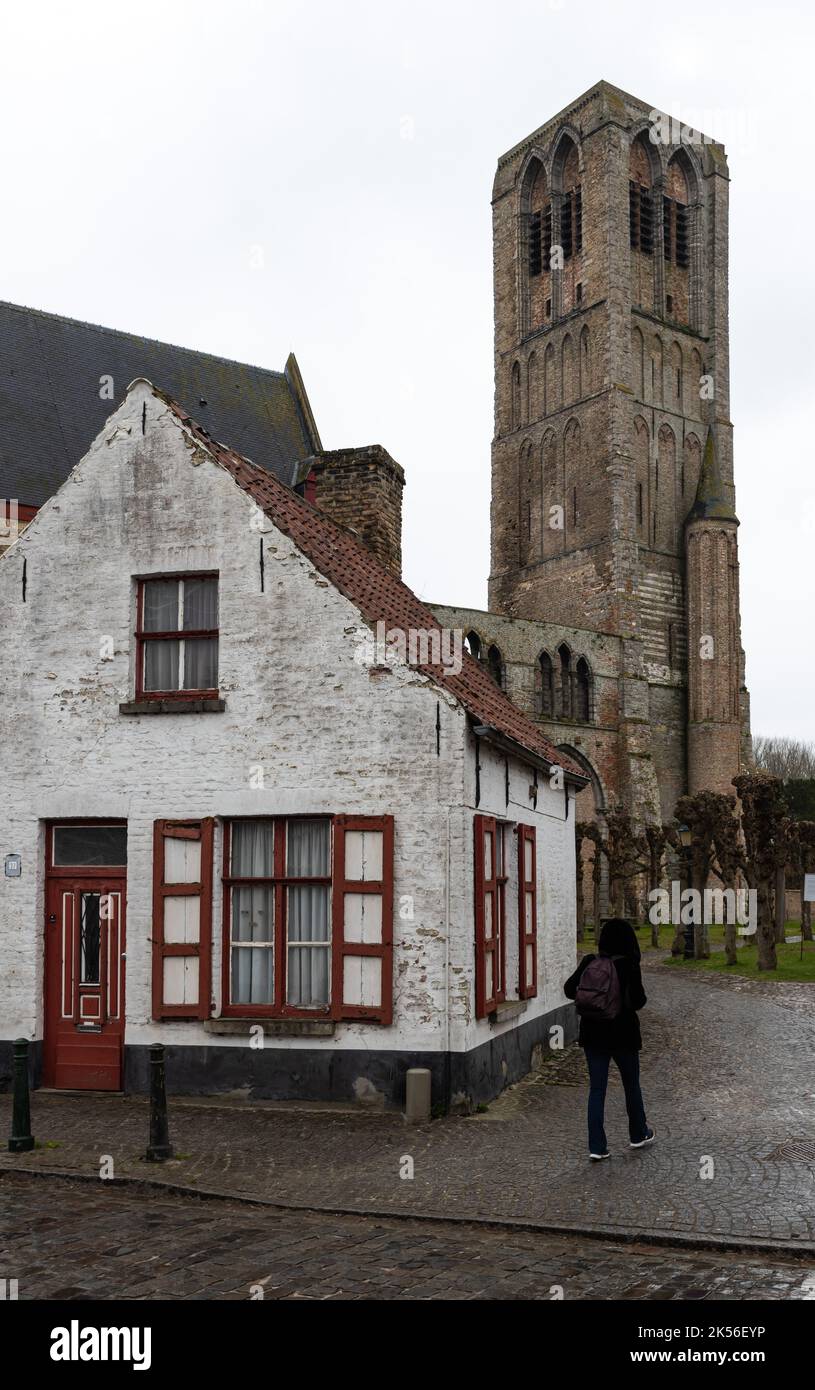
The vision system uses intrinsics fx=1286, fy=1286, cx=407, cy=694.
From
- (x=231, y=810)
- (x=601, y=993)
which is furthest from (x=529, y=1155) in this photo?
(x=231, y=810)

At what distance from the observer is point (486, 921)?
40.8 feet

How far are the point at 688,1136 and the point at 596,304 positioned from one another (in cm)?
5842

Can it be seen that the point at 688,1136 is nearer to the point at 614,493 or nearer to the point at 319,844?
the point at 319,844

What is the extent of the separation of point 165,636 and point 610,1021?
6.01 meters

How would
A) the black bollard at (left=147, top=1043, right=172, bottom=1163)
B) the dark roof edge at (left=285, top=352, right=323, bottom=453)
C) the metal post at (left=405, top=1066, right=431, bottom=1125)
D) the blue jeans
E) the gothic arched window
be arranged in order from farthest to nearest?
the gothic arched window
the dark roof edge at (left=285, top=352, right=323, bottom=453)
the metal post at (left=405, top=1066, right=431, bottom=1125)
the black bollard at (left=147, top=1043, right=172, bottom=1163)
the blue jeans

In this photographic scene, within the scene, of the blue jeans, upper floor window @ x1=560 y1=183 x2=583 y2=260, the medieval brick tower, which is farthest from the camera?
upper floor window @ x1=560 y1=183 x2=583 y2=260

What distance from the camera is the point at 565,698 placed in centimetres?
5650

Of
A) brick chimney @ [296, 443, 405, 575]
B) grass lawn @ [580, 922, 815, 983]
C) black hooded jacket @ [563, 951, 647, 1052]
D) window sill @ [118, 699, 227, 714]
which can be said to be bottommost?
grass lawn @ [580, 922, 815, 983]

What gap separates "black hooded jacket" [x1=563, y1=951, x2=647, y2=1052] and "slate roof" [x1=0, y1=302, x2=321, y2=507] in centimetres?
1877

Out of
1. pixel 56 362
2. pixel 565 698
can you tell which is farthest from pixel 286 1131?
pixel 565 698

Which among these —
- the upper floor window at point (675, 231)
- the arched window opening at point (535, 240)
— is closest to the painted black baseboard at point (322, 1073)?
the arched window opening at point (535, 240)

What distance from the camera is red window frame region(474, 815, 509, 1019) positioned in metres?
12.0

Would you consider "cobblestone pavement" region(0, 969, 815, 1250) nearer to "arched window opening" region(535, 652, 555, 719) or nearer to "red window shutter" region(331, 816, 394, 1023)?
"red window shutter" region(331, 816, 394, 1023)

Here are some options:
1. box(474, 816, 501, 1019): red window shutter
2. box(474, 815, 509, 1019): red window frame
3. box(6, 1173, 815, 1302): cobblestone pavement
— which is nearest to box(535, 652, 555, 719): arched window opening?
box(474, 815, 509, 1019): red window frame
